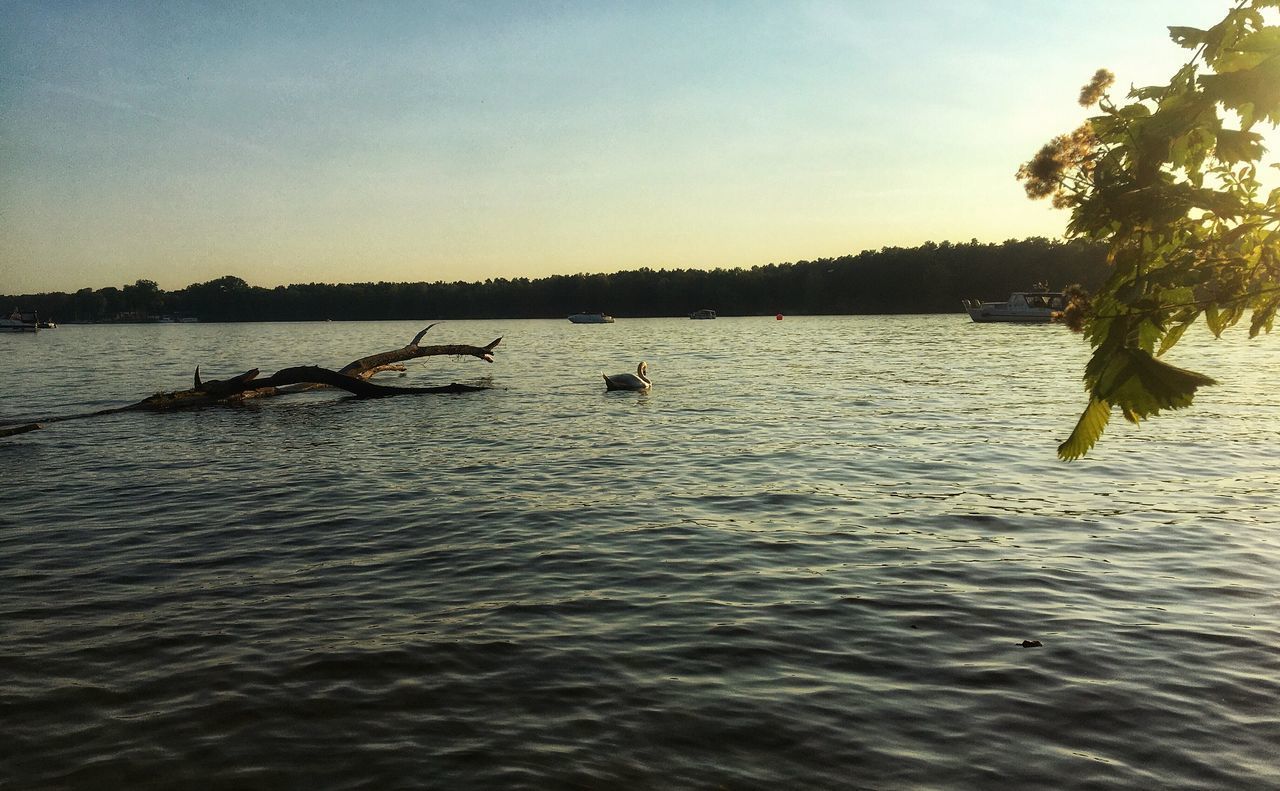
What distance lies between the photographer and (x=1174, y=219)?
12.1 feet

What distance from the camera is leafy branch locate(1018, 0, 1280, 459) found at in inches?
142

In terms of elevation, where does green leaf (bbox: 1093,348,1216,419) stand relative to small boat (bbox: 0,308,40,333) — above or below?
below

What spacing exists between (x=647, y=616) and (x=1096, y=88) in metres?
5.94

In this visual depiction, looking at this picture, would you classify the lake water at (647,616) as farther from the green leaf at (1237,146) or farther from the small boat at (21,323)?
the small boat at (21,323)

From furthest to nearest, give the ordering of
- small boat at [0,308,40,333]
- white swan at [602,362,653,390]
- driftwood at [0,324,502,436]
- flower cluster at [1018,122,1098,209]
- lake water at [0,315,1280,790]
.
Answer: small boat at [0,308,40,333], white swan at [602,362,653,390], driftwood at [0,324,502,436], lake water at [0,315,1280,790], flower cluster at [1018,122,1098,209]

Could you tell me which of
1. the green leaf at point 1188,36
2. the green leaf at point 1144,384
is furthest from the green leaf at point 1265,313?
the green leaf at point 1188,36

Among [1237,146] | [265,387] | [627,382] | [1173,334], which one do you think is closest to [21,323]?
[265,387]

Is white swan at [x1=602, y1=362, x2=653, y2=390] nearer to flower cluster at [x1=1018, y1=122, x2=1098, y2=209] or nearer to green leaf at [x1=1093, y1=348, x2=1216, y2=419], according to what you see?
flower cluster at [x1=1018, y1=122, x2=1098, y2=209]

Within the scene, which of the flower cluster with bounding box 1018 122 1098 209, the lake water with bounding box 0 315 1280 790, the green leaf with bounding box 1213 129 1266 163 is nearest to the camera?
the green leaf with bounding box 1213 129 1266 163

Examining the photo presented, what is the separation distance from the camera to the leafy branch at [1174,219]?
3.60 metres

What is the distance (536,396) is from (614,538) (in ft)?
70.7

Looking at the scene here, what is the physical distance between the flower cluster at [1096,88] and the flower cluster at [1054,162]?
0.43 feet

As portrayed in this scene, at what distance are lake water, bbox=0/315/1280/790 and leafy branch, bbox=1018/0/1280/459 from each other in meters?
3.12

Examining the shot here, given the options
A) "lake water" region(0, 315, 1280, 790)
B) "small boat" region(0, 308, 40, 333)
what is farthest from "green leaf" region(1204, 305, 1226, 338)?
"small boat" region(0, 308, 40, 333)
